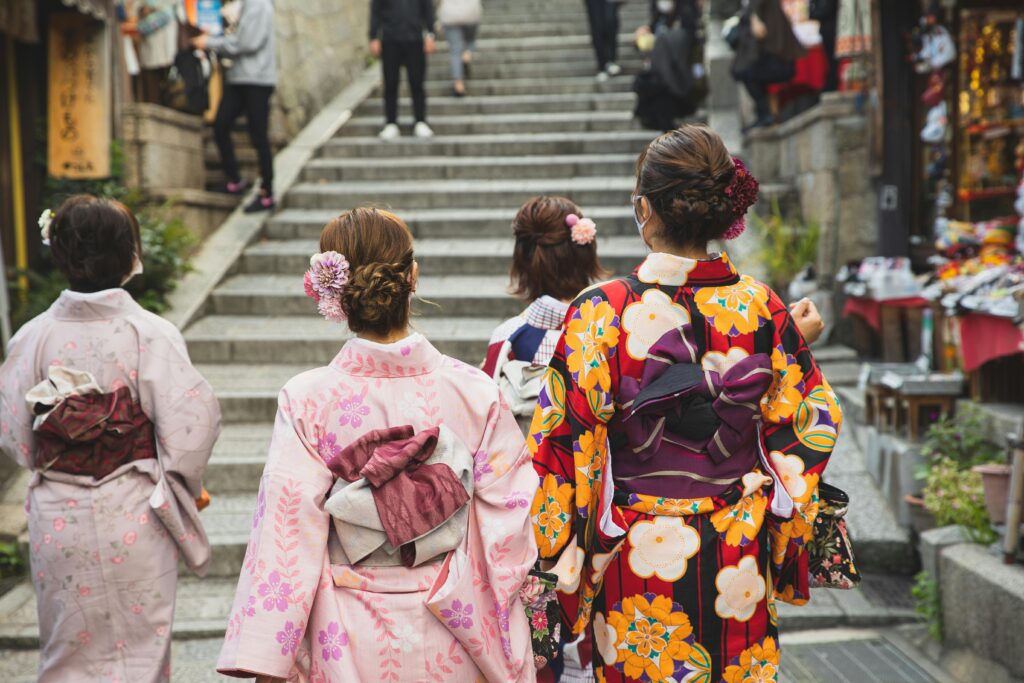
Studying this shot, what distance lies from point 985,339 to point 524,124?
658 centimetres

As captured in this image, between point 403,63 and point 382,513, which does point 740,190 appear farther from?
point 403,63

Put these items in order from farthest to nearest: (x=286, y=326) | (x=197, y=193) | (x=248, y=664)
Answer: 1. (x=197, y=193)
2. (x=286, y=326)
3. (x=248, y=664)

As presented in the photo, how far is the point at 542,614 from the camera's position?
113 inches

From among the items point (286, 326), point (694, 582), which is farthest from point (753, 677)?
point (286, 326)

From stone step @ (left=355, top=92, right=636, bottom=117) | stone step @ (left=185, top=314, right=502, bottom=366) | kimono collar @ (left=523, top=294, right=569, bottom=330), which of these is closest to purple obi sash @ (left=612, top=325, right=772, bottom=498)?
kimono collar @ (left=523, top=294, right=569, bottom=330)

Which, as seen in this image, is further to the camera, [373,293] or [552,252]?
[552,252]

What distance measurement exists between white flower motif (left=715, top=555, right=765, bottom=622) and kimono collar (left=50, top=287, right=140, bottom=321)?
233 cm

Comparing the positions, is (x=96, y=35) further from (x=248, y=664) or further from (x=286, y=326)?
(x=248, y=664)

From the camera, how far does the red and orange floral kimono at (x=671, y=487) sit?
2.81 metres

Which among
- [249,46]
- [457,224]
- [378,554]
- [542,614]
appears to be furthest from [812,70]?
[378,554]

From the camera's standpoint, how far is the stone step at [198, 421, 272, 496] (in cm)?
632

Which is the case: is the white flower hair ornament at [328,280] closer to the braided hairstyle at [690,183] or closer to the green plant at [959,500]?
the braided hairstyle at [690,183]

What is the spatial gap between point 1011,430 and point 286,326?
5179 millimetres

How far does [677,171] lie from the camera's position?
9.12 feet
